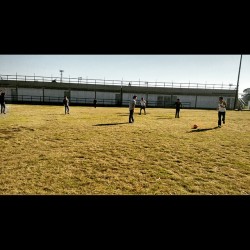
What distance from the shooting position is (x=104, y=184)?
4.48 metres

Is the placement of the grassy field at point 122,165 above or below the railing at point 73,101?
below

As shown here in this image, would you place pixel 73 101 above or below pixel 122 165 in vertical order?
above

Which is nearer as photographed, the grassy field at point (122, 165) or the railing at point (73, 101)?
the grassy field at point (122, 165)

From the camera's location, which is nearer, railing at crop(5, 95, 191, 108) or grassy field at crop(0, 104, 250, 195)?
grassy field at crop(0, 104, 250, 195)

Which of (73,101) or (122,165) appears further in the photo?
(73,101)

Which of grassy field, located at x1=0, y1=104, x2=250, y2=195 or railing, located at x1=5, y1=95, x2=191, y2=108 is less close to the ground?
railing, located at x1=5, y1=95, x2=191, y2=108
